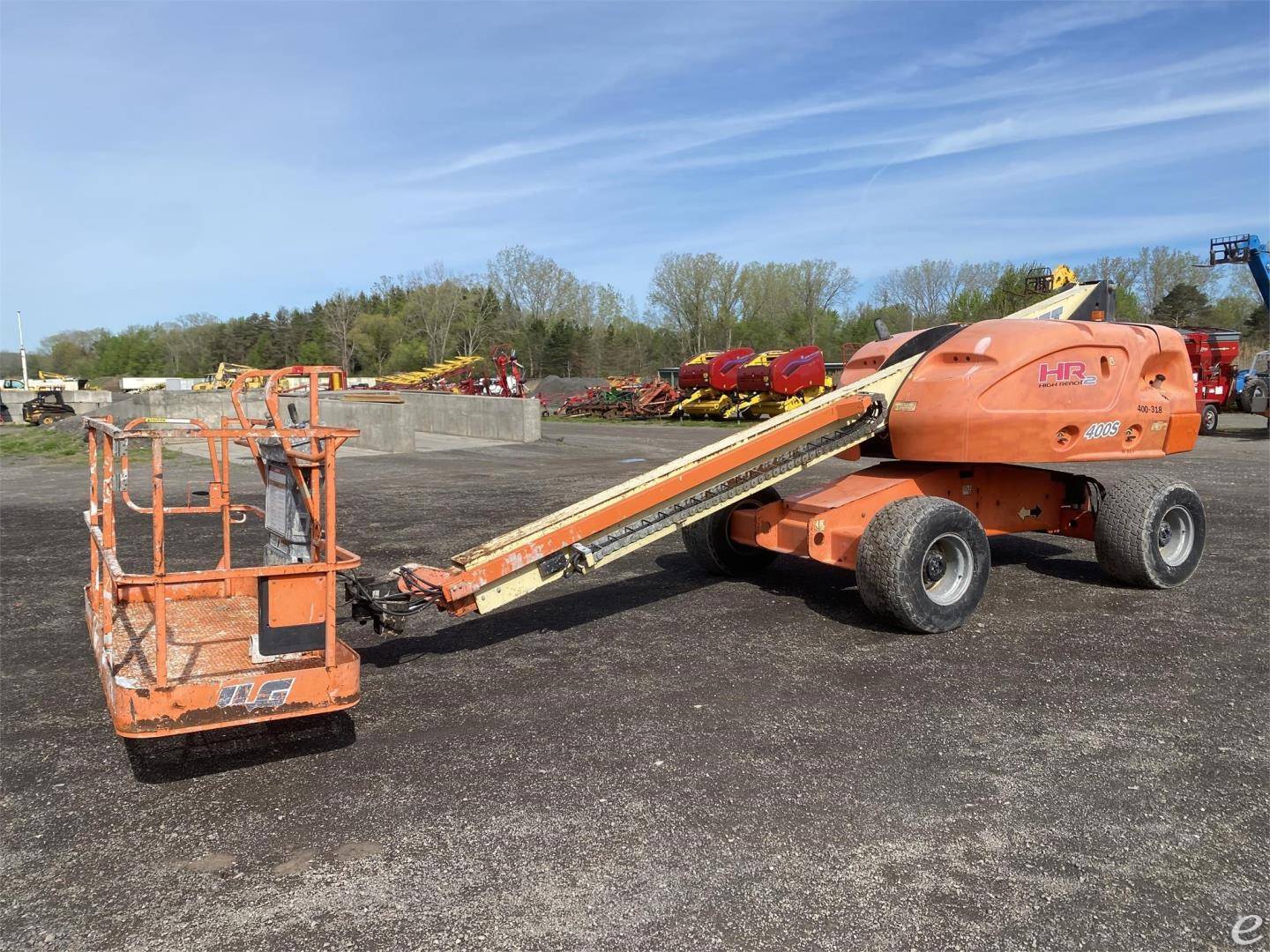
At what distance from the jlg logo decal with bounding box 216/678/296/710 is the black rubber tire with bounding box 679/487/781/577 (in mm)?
4010

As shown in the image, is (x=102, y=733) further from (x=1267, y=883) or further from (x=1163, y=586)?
(x=1163, y=586)

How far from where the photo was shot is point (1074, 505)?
25.0 feet

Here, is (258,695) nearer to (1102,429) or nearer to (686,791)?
(686,791)

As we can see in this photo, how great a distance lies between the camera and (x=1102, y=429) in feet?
22.2

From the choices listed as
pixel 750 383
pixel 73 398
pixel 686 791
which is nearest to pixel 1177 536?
pixel 686 791

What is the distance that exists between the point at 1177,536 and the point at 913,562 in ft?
9.55

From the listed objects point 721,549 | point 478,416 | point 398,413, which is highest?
point 398,413

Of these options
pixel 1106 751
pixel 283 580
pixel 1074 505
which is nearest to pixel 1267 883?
pixel 1106 751

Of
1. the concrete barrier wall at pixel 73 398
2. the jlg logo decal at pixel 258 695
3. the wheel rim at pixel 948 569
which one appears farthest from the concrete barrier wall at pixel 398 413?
the jlg logo decal at pixel 258 695

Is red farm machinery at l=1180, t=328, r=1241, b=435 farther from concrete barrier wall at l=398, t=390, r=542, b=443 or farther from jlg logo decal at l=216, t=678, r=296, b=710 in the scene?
jlg logo decal at l=216, t=678, r=296, b=710

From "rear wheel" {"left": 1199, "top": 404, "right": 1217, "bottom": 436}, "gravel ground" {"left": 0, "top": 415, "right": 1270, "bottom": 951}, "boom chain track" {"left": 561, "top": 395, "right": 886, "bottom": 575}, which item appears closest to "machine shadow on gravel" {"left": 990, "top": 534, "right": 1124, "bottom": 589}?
"gravel ground" {"left": 0, "top": 415, "right": 1270, "bottom": 951}

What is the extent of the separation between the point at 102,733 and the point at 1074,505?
700cm

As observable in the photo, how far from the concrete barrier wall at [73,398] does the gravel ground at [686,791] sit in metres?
33.2

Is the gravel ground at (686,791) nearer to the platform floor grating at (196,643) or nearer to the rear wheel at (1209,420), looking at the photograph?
the platform floor grating at (196,643)
